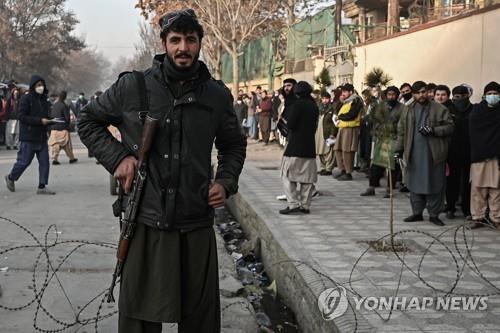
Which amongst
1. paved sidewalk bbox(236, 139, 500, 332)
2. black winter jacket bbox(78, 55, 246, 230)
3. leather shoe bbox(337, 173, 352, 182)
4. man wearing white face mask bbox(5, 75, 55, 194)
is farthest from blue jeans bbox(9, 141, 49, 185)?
black winter jacket bbox(78, 55, 246, 230)

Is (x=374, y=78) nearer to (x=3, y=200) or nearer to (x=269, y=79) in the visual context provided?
(x=3, y=200)

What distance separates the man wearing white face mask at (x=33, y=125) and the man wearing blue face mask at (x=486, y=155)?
20.8 feet

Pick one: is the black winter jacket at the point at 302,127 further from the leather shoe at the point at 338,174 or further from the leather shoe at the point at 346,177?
the leather shoe at the point at 338,174

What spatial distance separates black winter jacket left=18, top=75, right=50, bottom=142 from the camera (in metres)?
9.89

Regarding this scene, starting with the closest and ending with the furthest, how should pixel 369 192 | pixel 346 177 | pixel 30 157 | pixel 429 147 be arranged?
pixel 429 147 < pixel 369 192 < pixel 30 157 < pixel 346 177

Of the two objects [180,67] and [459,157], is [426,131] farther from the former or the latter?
[180,67]

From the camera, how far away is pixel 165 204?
2959 mm

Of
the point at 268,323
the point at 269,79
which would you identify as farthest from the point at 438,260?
the point at 269,79

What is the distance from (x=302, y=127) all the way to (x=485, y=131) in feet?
7.12

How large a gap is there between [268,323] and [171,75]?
8.72ft

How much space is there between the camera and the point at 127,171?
2963 millimetres

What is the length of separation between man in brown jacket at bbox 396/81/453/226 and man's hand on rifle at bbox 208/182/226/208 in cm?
471

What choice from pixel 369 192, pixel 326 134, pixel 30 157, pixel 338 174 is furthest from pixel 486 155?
pixel 30 157

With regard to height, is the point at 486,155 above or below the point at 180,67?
below
